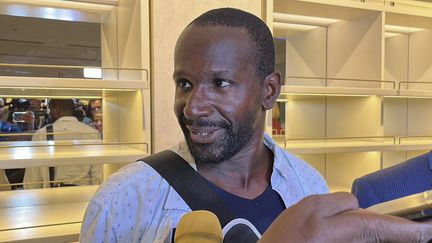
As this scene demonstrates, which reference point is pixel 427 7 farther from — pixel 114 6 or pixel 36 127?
pixel 36 127

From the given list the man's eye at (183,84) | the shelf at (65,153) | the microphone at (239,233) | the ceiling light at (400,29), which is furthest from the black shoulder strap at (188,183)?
the ceiling light at (400,29)

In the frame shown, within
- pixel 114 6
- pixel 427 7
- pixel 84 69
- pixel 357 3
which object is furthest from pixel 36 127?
pixel 427 7

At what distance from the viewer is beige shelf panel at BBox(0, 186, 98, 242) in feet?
3.41

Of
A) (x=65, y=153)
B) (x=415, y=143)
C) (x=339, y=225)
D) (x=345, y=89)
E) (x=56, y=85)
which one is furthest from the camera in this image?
(x=415, y=143)

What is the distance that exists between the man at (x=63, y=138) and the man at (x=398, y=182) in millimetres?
978

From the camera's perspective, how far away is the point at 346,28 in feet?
5.33

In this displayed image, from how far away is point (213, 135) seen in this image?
1.96 ft

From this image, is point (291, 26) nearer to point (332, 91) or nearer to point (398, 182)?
point (332, 91)

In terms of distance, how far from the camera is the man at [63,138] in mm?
1313

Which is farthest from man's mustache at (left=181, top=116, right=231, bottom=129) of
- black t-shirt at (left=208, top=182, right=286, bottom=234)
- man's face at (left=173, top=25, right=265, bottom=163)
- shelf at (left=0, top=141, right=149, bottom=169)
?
shelf at (left=0, top=141, right=149, bottom=169)

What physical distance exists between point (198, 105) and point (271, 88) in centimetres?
16

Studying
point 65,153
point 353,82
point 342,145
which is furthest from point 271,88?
point 353,82

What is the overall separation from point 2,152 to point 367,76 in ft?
4.36

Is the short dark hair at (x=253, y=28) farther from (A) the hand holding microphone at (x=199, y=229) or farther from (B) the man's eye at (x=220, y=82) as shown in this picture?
(A) the hand holding microphone at (x=199, y=229)
